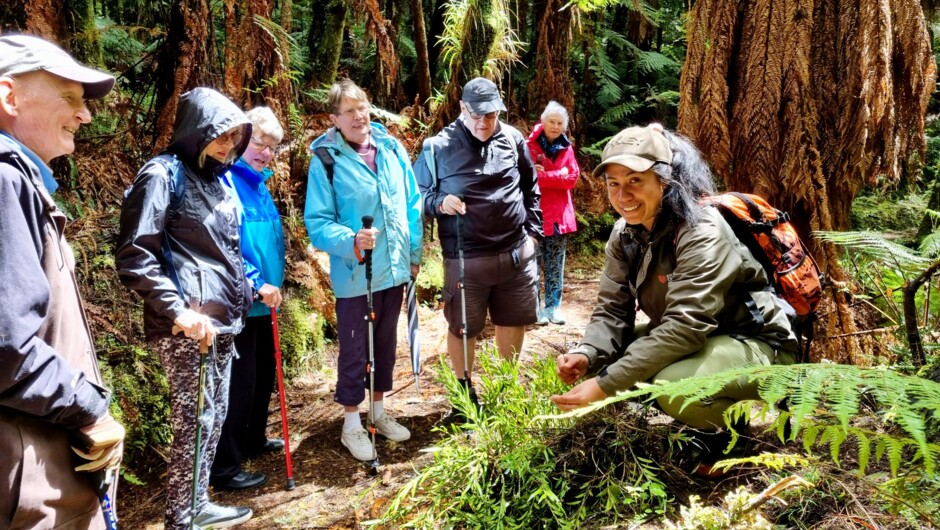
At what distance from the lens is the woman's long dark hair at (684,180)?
276 cm

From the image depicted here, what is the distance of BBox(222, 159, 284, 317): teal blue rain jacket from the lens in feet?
11.7

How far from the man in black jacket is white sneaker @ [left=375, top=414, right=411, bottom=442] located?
0.58 meters

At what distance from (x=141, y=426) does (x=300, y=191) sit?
3.49 meters

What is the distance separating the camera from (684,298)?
266 cm

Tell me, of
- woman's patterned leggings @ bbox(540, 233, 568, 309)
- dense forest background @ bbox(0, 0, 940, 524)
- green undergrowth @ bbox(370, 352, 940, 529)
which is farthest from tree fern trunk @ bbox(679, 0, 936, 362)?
woman's patterned leggings @ bbox(540, 233, 568, 309)

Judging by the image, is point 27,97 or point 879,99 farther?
point 879,99

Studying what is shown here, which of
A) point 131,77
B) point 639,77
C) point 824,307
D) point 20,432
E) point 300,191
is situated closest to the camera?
point 20,432

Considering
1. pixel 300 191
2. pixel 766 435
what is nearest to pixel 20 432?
pixel 766 435

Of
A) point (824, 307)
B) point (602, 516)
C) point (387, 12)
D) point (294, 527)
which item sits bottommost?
point (294, 527)

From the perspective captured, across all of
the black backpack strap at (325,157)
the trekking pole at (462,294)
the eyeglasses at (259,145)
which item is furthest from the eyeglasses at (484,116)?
the eyeglasses at (259,145)

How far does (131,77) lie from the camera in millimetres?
4969

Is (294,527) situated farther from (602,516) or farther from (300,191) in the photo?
(300,191)

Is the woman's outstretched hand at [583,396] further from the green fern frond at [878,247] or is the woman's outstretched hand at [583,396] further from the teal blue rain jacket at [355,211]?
the teal blue rain jacket at [355,211]

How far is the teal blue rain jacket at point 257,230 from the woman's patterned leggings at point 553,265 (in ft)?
10.9
